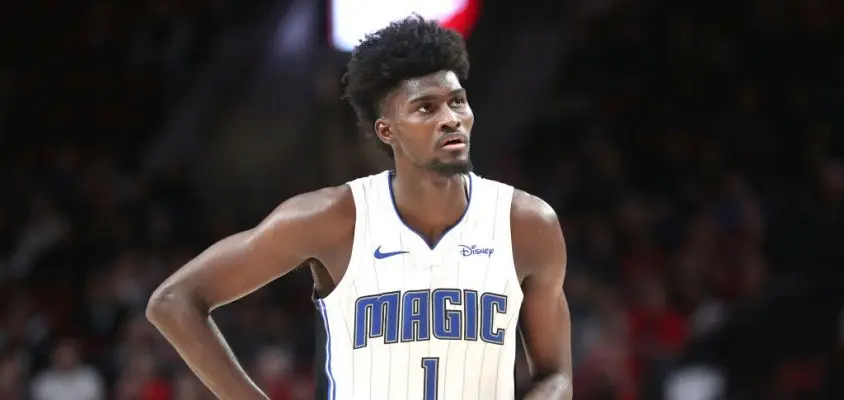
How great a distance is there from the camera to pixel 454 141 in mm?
3777

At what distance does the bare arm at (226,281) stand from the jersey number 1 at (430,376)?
0.46m

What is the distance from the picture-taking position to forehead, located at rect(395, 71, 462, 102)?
3.82 metres

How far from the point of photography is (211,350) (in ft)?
12.5

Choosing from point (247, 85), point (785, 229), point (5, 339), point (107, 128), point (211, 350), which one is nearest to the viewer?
point (211, 350)

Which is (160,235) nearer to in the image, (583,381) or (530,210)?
(583,381)

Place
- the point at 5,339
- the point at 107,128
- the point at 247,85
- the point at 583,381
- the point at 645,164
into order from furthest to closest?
1. the point at 247,85
2. the point at 107,128
3. the point at 645,164
4. the point at 5,339
5. the point at 583,381

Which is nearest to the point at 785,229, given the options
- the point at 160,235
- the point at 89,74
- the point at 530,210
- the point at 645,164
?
the point at 645,164

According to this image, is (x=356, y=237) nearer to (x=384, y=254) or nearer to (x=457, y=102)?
(x=384, y=254)

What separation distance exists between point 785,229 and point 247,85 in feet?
21.0

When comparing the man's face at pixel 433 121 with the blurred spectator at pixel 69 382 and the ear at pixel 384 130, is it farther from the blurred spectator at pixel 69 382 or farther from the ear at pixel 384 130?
the blurred spectator at pixel 69 382

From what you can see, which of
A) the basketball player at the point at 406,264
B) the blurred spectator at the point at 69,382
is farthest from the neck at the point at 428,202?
the blurred spectator at the point at 69,382

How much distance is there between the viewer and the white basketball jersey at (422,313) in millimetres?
3795

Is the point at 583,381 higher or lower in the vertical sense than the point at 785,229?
lower

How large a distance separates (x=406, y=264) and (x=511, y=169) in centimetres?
795
